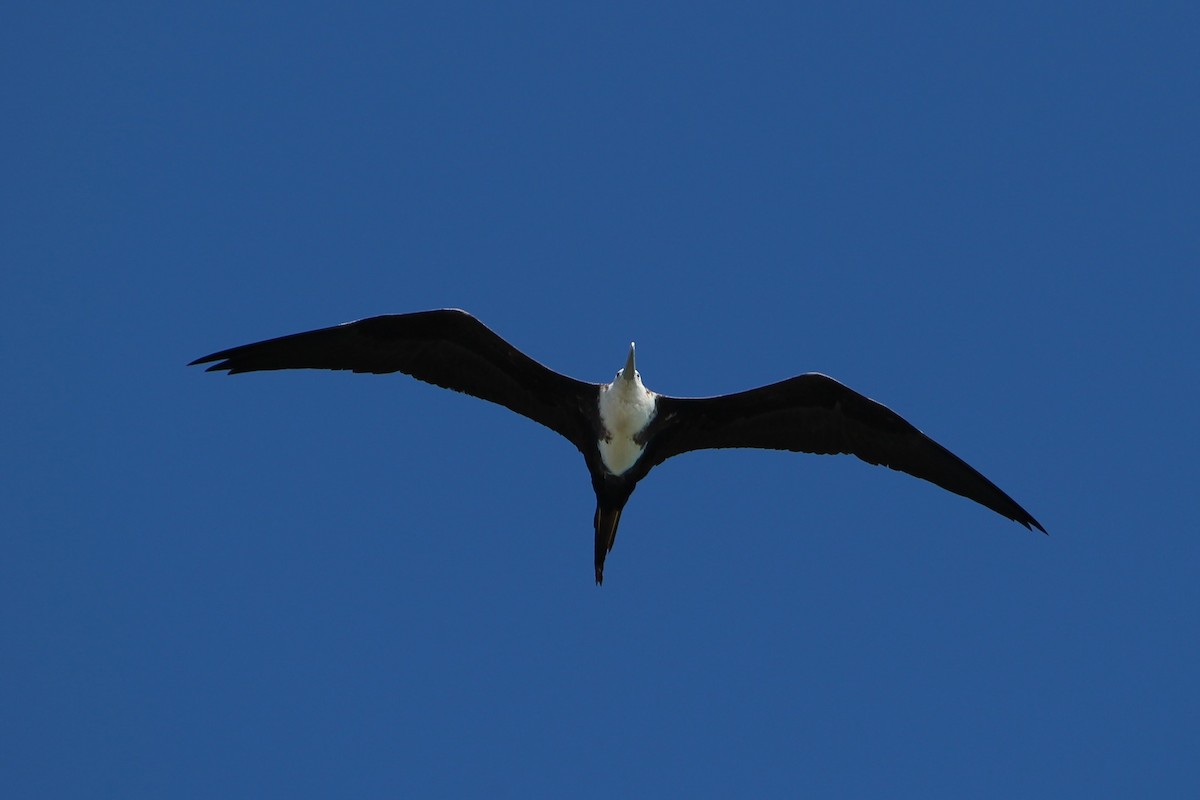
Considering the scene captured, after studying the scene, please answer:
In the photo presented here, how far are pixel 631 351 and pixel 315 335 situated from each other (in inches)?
97.6

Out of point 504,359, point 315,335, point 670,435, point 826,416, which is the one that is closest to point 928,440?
point 826,416

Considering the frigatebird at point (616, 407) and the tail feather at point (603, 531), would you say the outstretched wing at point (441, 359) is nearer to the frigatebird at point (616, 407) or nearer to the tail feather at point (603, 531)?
the frigatebird at point (616, 407)

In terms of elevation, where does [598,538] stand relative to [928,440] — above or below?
below

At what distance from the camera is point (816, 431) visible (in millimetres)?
11836

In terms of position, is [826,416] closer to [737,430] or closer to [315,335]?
[737,430]

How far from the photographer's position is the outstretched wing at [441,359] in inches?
444

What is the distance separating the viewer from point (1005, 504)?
11.8 m

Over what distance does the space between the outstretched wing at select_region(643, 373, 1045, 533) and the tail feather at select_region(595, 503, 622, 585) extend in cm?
47

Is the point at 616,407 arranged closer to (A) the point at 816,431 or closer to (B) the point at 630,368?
(B) the point at 630,368

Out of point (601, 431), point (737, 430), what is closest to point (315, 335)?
point (601, 431)

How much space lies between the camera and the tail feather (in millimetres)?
11617

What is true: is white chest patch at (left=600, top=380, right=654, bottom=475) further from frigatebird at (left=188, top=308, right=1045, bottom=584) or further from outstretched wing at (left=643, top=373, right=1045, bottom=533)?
outstretched wing at (left=643, top=373, right=1045, bottom=533)

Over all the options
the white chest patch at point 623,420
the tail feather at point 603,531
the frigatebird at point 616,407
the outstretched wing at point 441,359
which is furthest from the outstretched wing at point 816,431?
the outstretched wing at point 441,359

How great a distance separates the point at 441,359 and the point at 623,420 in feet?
5.08
